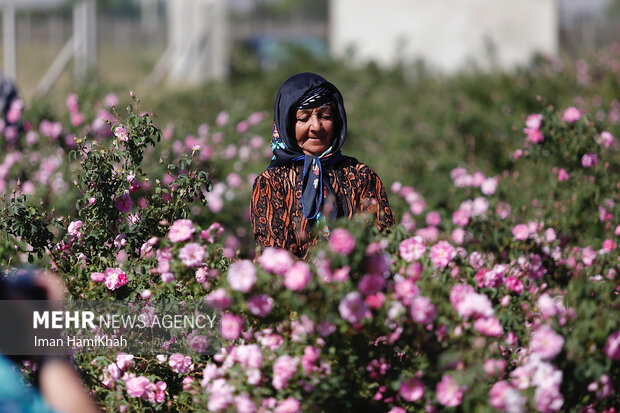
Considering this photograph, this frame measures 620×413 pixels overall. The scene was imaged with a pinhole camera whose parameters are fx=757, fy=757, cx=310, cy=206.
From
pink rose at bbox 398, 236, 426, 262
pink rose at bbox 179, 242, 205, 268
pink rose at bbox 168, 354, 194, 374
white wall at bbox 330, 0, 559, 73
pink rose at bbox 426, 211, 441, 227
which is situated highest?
white wall at bbox 330, 0, 559, 73

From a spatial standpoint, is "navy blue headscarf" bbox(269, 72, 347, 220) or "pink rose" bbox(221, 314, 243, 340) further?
"navy blue headscarf" bbox(269, 72, 347, 220)

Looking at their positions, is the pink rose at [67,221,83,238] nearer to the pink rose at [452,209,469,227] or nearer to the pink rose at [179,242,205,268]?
the pink rose at [179,242,205,268]

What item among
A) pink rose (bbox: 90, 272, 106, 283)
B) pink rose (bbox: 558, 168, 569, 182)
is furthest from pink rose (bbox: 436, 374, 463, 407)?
pink rose (bbox: 558, 168, 569, 182)

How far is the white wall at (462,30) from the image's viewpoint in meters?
16.2

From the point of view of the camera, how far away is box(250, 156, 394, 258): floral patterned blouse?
10.2 feet

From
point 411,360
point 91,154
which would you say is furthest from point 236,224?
point 411,360

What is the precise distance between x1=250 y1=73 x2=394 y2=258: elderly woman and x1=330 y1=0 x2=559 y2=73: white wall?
509 inches

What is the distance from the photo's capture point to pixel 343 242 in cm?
220

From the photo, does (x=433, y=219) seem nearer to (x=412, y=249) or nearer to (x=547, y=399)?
(x=412, y=249)

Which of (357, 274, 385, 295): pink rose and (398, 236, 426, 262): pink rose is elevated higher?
(398, 236, 426, 262): pink rose

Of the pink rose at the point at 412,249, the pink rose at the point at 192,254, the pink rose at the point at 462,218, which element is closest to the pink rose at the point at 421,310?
the pink rose at the point at 412,249

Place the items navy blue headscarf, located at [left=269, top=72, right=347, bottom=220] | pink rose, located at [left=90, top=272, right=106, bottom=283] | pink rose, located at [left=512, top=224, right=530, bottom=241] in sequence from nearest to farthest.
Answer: pink rose, located at [left=90, top=272, right=106, bottom=283] < navy blue headscarf, located at [left=269, top=72, right=347, bottom=220] < pink rose, located at [left=512, top=224, right=530, bottom=241]

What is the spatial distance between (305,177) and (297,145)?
0.15 m

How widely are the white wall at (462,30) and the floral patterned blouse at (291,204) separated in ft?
42.5
